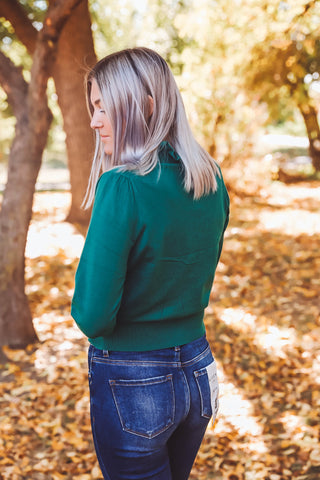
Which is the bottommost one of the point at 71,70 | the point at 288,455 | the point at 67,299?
the point at 288,455

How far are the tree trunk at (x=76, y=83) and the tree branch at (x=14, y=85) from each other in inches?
84.0

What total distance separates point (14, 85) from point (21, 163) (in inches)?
26.9

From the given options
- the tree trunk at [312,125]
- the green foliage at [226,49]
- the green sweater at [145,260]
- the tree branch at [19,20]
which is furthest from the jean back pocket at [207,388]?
the tree trunk at [312,125]

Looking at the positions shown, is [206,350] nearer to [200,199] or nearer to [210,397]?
[210,397]

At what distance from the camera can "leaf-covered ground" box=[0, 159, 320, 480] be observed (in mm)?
3350

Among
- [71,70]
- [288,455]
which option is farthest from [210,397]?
[71,70]

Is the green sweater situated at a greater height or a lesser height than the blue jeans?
greater

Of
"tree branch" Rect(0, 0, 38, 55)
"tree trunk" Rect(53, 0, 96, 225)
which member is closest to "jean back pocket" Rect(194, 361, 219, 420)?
"tree trunk" Rect(53, 0, 96, 225)

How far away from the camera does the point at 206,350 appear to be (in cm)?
157

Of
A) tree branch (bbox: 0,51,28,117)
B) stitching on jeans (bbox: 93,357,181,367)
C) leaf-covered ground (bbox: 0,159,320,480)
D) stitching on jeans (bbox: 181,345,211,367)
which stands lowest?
leaf-covered ground (bbox: 0,159,320,480)

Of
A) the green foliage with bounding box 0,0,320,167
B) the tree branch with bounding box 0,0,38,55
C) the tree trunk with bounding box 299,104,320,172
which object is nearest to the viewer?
the tree branch with bounding box 0,0,38,55

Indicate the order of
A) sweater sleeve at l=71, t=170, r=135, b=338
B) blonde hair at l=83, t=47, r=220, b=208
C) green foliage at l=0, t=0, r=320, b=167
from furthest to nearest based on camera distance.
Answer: green foliage at l=0, t=0, r=320, b=167 → blonde hair at l=83, t=47, r=220, b=208 → sweater sleeve at l=71, t=170, r=135, b=338

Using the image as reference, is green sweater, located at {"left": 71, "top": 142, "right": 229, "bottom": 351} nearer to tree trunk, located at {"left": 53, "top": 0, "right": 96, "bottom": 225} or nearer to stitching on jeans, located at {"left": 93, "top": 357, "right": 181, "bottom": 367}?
stitching on jeans, located at {"left": 93, "top": 357, "right": 181, "bottom": 367}

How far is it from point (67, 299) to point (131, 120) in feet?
15.3
